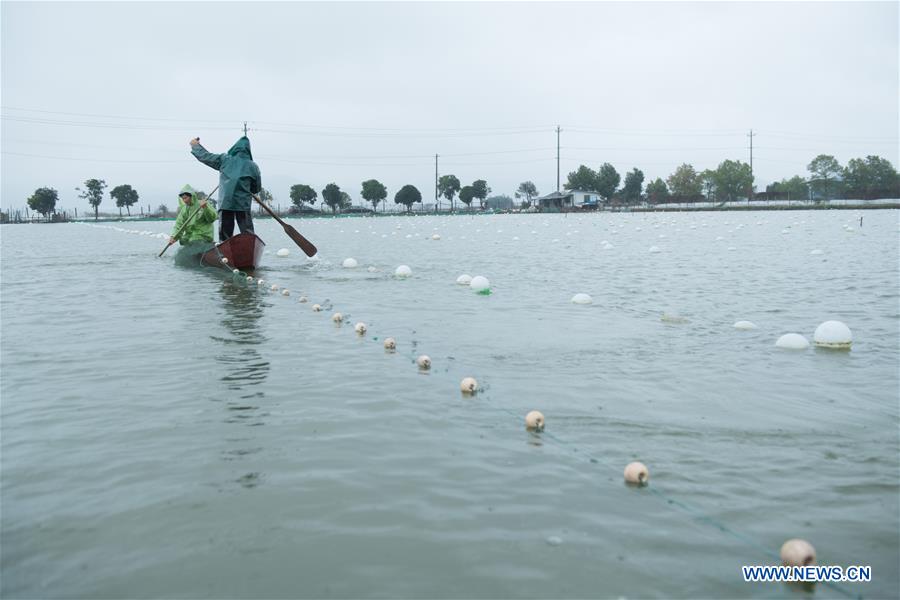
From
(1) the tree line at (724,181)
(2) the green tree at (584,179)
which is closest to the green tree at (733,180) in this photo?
(1) the tree line at (724,181)

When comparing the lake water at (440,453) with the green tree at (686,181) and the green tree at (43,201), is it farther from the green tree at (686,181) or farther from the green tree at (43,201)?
the green tree at (686,181)

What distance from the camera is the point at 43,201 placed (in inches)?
4040

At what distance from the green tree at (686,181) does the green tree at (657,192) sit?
1894 millimetres

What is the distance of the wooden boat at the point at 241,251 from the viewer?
1628cm

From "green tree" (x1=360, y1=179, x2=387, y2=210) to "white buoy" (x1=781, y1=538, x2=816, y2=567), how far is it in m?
138

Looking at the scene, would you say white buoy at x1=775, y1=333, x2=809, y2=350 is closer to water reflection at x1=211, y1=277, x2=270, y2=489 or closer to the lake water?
the lake water

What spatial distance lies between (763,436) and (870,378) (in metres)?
2.48

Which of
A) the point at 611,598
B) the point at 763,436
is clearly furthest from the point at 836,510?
the point at 611,598

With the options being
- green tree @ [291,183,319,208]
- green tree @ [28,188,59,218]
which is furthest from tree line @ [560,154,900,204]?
green tree @ [28,188,59,218]

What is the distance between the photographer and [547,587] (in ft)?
10.7

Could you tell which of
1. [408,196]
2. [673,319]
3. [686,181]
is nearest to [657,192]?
[686,181]

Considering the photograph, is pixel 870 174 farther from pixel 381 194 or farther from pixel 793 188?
pixel 381 194

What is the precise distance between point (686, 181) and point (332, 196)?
64013 mm

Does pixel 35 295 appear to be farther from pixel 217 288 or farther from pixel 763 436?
pixel 763 436
